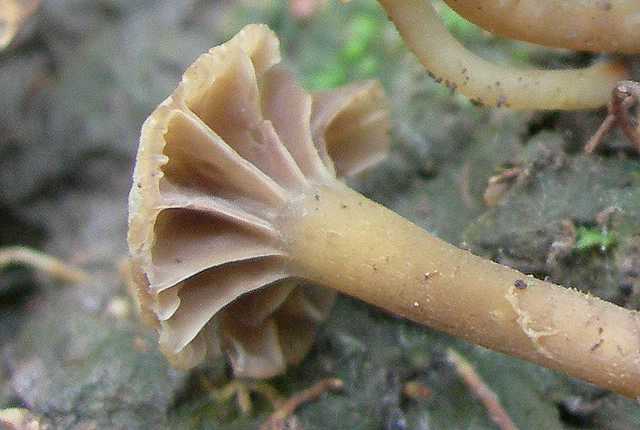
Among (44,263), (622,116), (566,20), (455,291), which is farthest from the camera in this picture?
(44,263)

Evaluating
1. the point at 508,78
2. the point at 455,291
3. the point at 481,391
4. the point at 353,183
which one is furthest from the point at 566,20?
the point at 481,391

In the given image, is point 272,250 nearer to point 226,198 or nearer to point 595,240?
point 226,198

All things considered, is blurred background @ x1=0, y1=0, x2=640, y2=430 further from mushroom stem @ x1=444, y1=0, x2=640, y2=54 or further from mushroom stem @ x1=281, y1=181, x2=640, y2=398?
mushroom stem @ x1=281, y1=181, x2=640, y2=398

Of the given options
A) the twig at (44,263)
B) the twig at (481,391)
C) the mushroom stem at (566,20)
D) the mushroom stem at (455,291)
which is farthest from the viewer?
the twig at (44,263)

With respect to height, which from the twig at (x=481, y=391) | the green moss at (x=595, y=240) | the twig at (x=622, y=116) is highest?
the twig at (x=622, y=116)

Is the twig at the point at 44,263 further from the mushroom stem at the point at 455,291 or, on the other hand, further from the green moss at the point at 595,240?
the green moss at the point at 595,240

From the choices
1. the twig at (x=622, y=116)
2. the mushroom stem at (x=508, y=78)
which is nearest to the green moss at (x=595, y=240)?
the twig at (x=622, y=116)

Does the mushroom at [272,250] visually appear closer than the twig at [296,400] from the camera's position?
Yes
